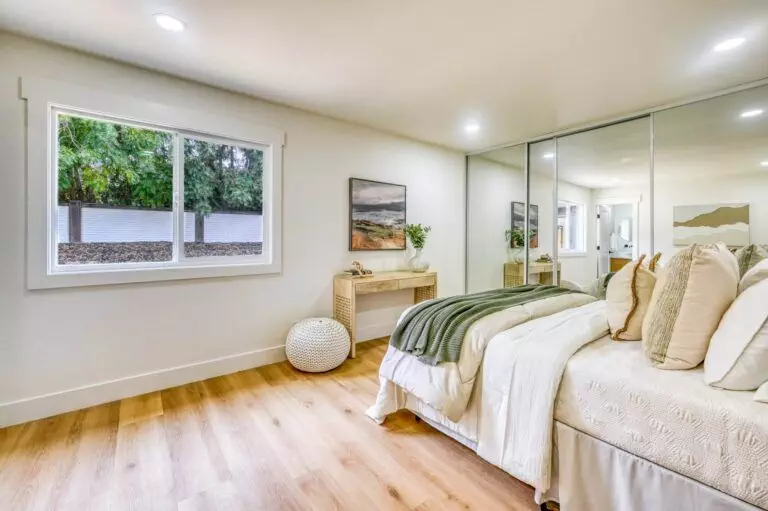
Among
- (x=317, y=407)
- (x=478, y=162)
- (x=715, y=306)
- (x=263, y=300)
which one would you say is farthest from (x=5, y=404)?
(x=478, y=162)

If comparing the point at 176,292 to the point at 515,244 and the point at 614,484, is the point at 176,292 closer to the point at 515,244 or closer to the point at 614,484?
the point at 614,484

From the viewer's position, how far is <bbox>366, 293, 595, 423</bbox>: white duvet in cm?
166

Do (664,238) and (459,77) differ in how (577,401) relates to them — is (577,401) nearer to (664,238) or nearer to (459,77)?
(459,77)

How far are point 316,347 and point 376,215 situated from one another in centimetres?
166

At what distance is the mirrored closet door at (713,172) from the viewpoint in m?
2.62

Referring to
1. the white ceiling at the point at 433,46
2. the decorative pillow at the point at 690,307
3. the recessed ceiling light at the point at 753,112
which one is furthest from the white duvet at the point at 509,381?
the recessed ceiling light at the point at 753,112

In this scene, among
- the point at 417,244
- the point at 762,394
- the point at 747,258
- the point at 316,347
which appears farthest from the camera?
the point at 417,244

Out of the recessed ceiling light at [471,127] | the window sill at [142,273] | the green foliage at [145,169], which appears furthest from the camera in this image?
the recessed ceiling light at [471,127]

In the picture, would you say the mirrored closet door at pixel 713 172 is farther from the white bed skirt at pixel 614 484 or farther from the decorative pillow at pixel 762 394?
the white bed skirt at pixel 614 484

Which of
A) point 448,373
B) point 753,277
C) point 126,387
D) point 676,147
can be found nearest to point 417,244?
point 448,373

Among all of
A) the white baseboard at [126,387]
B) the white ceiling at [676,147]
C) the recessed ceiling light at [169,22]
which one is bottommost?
the white baseboard at [126,387]

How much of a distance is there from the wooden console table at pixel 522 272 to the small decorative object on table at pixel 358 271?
2.00 m

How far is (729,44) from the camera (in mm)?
2107

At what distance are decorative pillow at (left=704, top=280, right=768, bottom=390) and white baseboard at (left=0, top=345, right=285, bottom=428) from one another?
9.65ft
